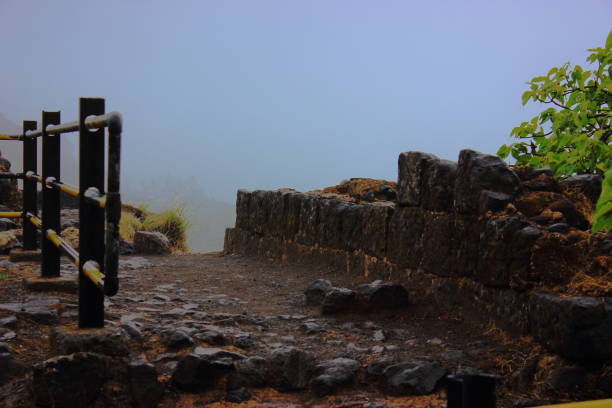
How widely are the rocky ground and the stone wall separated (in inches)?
7.8

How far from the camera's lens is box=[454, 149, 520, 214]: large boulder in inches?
171

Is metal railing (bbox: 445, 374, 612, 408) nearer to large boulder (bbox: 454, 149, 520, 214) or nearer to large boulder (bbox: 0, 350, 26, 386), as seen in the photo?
large boulder (bbox: 0, 350, 26, 386)

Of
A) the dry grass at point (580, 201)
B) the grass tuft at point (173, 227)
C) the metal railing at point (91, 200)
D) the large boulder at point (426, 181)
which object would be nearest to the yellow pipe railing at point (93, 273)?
the metal railing at point (91, 200)

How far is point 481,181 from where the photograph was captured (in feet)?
14.3

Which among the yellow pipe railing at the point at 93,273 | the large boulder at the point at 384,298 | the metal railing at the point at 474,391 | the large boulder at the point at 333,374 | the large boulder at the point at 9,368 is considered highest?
the metal railing at the point at 474,391

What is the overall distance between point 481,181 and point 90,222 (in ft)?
8.70

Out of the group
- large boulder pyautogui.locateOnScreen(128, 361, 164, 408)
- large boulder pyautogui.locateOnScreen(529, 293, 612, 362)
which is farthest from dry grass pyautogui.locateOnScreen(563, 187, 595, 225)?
large boulder pyautogui.locateOnScreen(128, 361, 164, 408)

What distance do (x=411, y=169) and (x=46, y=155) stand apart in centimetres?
287

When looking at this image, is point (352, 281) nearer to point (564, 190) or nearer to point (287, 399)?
point (564, 190)

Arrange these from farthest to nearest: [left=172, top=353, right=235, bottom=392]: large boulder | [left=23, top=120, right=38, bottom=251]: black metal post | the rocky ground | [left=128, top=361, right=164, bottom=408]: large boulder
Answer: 1. [left=23, top=120, right=38, bottom=251]: black metal post
2. [left=172, top=353, right=235, bottom=392]: large boulder
3. the rocky ground
4. [left=128, top=361, right=164, bottom=408]: large boulder

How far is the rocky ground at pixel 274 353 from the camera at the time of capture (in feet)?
10.2

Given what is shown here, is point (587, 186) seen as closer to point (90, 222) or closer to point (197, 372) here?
point (197, 372)

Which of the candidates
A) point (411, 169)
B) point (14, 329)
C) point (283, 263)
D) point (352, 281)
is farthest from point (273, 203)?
point (14, 329)

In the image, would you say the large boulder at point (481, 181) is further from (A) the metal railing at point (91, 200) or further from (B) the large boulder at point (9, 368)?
(B) the large boulder at point (9, 368)
